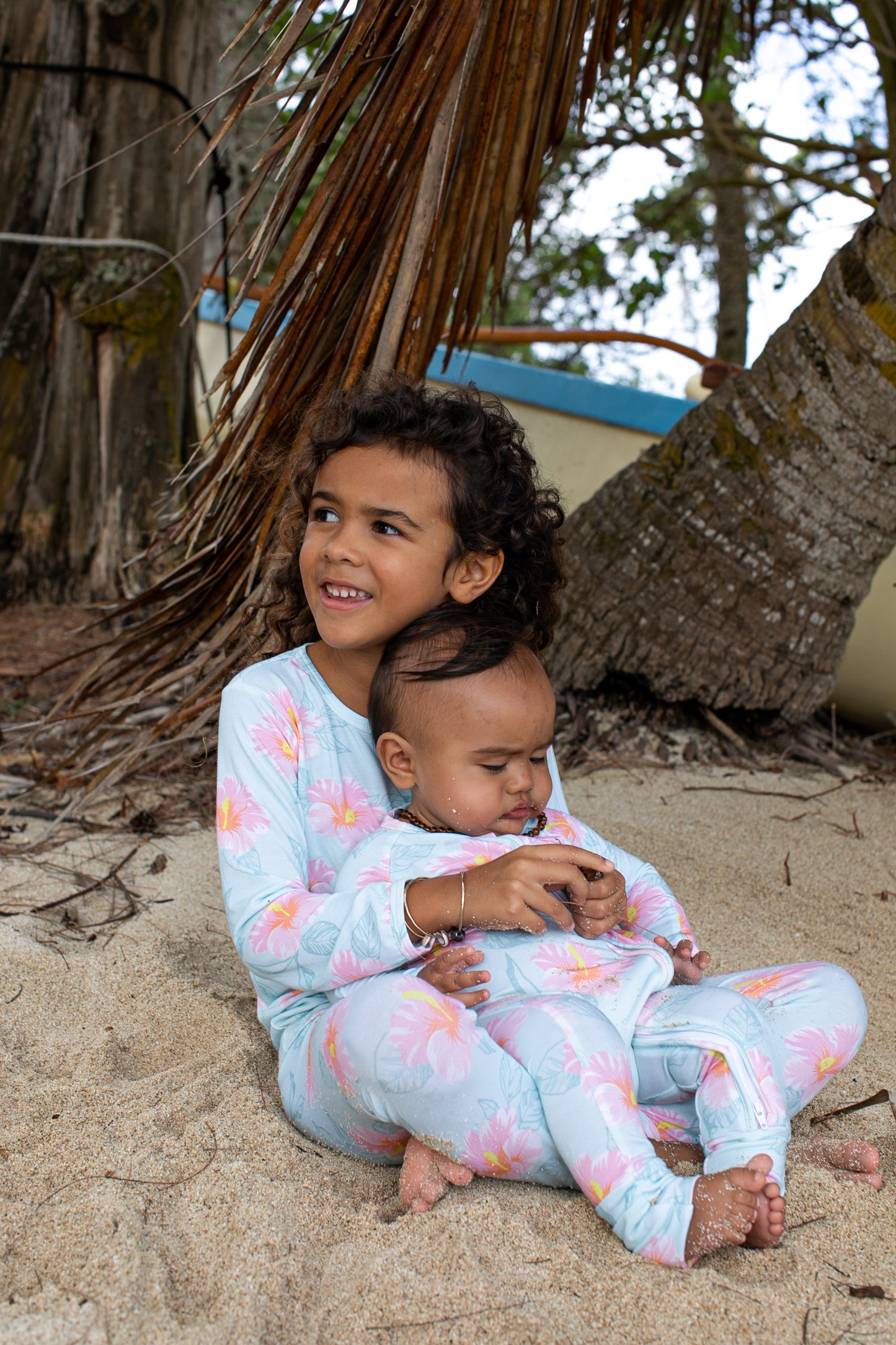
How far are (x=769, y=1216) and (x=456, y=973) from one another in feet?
1.51

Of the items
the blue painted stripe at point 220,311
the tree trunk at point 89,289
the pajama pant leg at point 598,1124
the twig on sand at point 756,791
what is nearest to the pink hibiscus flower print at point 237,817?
the pajama pant leg at point 598,1124

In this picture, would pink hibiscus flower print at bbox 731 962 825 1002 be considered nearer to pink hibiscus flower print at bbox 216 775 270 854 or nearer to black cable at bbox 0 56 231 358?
pink hibiscus flower print at bbox 216 775 270 854

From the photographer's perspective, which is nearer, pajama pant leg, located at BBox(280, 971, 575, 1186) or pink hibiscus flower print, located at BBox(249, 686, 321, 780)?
pajama pant leg, located at BBox(280, 971, 575, 1186)

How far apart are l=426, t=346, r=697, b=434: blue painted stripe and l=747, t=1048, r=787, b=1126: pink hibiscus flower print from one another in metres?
3.14

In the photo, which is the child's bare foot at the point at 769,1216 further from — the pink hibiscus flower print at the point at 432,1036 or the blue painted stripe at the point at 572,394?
the blue painted stripe at the point at 572,394

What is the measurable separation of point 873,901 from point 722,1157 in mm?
1204

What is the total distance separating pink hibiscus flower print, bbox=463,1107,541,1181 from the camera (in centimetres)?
130

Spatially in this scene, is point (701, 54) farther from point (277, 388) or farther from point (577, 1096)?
point (577, 1096)

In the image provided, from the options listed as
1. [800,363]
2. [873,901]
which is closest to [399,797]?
[873,901]

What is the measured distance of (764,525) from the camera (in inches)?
121

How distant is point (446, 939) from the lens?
1.43 m

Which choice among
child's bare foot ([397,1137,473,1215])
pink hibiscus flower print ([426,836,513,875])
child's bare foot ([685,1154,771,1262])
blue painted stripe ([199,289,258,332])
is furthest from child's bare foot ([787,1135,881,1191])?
blue painted stripe ([199,289,258,332])

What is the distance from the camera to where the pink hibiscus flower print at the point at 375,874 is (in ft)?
4.92

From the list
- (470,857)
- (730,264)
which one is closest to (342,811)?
(470,857)
